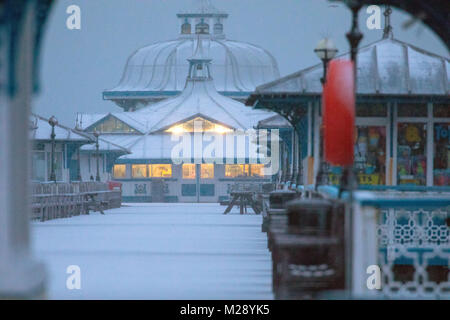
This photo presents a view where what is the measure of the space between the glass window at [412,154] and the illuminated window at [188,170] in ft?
108

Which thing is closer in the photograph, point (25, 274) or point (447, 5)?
point (25, 274)

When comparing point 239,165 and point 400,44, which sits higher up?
point 400,44

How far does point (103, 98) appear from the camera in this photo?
73.9m

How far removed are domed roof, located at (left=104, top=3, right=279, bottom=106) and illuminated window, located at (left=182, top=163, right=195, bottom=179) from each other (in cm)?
1845

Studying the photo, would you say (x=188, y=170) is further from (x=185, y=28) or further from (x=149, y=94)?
(x=185, y=28)

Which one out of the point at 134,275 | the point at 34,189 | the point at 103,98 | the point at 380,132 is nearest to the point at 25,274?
the point at 134,275

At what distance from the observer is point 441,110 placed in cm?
2041

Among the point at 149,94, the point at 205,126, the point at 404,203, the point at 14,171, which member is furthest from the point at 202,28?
the point at 14,171

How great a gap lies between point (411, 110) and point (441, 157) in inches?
46.4

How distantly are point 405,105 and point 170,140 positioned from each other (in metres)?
34.2

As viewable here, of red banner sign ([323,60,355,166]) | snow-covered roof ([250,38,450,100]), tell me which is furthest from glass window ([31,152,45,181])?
red banner sign ([323,60,355,166])

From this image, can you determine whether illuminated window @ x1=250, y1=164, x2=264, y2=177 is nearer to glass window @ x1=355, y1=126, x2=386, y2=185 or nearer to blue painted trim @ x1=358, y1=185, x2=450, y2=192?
glass window @ x1=355, y1=126, x2=386, y2=185

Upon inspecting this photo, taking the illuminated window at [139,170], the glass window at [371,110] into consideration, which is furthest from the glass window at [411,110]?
the illuminated window at [139,170]
